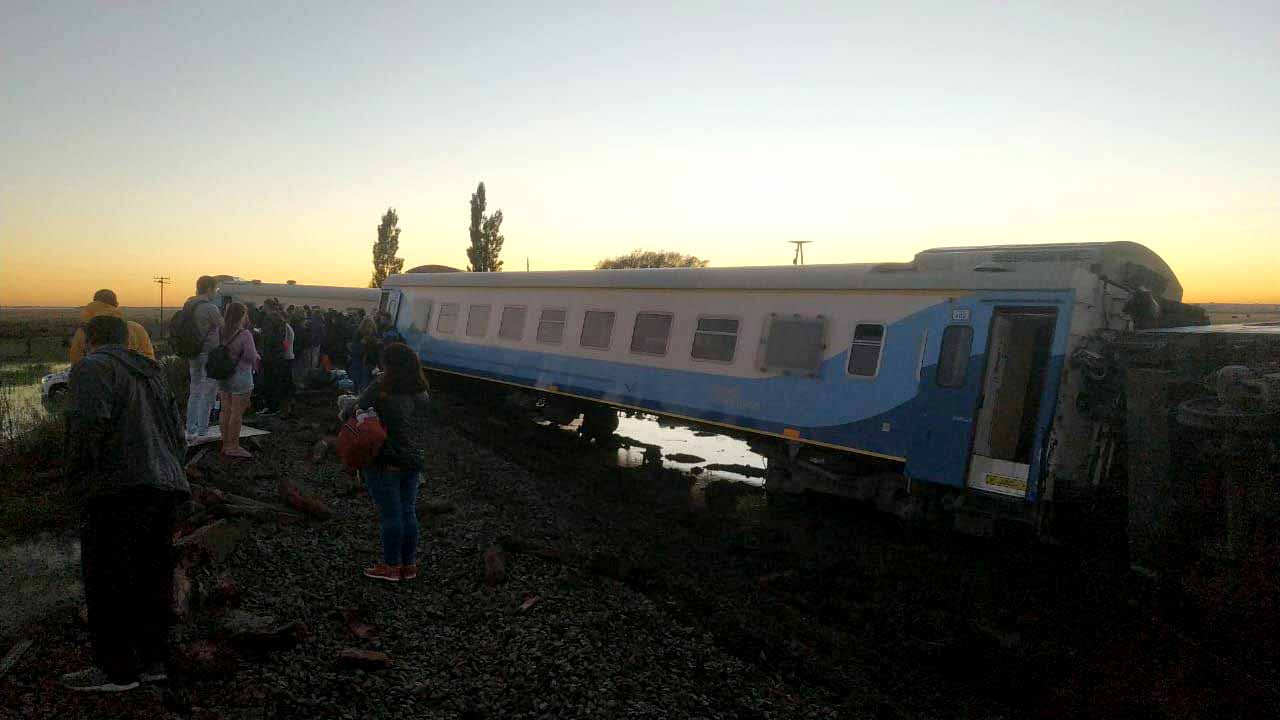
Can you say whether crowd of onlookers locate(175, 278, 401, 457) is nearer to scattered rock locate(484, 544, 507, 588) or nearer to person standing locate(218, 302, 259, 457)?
person standing locate(218, 302, 259, 457)

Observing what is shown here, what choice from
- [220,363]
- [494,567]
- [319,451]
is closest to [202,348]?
[220,363]

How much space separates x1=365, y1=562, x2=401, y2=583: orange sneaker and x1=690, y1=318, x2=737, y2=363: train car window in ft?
19.2

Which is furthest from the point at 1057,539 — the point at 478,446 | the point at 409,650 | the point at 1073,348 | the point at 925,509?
the point at 478,446

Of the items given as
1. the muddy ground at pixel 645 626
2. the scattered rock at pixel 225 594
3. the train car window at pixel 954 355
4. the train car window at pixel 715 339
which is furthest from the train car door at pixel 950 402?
the scattered rock at pixel 225 594

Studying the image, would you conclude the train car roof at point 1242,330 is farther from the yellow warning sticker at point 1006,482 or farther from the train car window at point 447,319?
the train car window at point 447,319

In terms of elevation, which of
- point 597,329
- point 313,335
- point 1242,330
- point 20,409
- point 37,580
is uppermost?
point 1242,330

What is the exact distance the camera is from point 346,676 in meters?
4.32

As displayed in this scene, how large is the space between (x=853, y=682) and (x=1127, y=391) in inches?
162

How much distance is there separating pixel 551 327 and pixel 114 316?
9.63 m

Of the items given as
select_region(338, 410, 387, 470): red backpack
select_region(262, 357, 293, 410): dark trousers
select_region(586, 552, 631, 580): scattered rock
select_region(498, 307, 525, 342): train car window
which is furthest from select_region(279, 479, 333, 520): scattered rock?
select_region(498, 307, 525, 342): train car window

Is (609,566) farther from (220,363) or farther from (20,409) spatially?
(20,409)

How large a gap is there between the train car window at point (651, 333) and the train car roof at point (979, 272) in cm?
72

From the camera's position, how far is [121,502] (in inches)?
146

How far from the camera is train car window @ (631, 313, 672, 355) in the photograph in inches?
452
